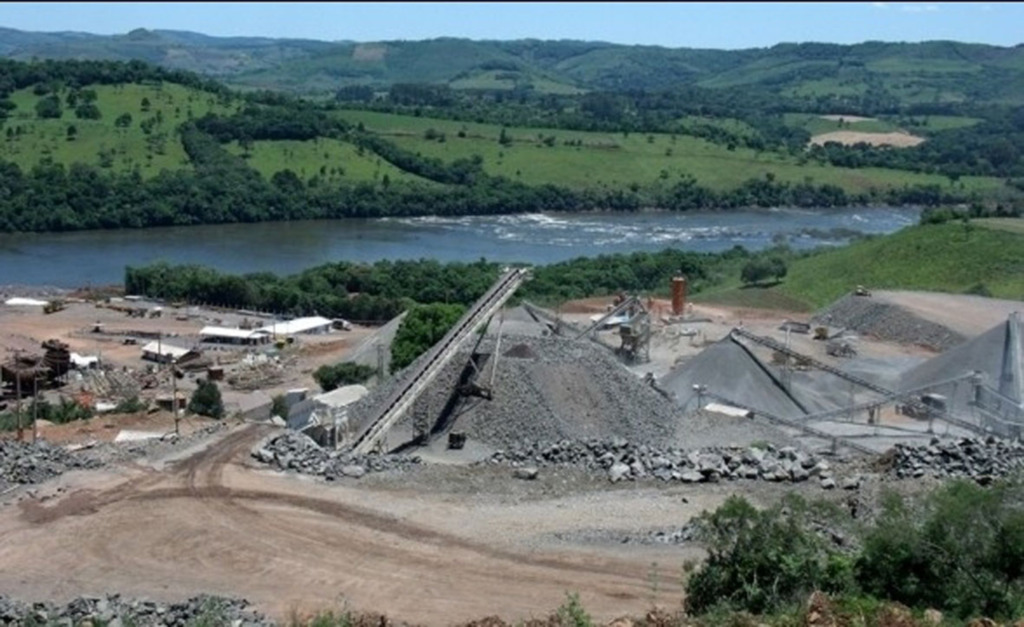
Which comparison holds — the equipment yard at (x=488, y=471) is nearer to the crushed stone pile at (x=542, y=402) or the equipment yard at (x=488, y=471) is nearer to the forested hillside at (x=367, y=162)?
the crushed stone pile at (x=542, y=402)

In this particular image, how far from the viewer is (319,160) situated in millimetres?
107562

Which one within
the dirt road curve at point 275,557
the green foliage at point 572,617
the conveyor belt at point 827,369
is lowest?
the conveyor belt at point 827,369

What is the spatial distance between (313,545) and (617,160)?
9707cm

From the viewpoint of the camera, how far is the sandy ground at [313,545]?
62.5 feet

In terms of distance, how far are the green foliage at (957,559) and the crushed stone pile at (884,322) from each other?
104ft

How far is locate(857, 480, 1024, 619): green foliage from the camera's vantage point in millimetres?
15516

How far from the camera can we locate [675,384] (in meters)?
35.8

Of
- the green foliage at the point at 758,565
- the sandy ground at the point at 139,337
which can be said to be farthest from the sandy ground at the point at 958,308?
the green foliage at the point at 758,565

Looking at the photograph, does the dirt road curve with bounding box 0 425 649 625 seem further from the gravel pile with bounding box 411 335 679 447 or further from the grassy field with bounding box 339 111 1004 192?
the grassy field with bounding box 339 111 1004 192

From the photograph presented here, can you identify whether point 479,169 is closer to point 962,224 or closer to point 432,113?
point 432,113

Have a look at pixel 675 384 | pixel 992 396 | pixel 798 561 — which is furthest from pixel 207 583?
pixel 992 396

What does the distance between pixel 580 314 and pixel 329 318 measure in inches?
473

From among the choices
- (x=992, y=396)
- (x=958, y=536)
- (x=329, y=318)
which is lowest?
(x=329, y=318)

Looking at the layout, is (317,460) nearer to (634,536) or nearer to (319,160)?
(634,536)
